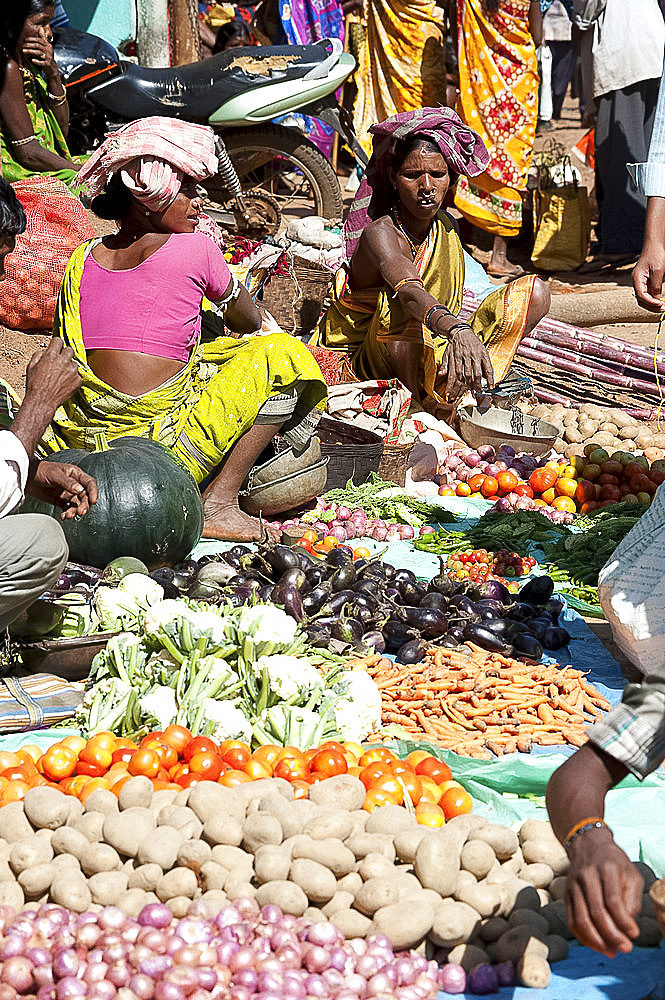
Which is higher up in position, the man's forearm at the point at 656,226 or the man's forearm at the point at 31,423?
the man's forearm at the point at 656,226

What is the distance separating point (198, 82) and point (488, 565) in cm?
490

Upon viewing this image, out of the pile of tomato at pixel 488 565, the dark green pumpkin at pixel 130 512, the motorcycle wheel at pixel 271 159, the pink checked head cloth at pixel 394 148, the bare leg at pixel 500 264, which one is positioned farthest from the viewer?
the bare leg at pixel 500 264

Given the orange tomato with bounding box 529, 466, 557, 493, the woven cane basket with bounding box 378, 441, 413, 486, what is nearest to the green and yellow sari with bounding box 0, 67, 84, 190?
the woven cane basket with bounding box 378, 441, 413, 486

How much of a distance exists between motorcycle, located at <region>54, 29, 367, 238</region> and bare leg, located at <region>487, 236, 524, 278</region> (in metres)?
1.48

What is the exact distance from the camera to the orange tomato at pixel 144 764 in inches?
97.0

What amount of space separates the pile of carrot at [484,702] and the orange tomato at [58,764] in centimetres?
85

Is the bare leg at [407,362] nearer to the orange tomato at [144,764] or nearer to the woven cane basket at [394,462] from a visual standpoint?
the woven cane basket at [394,462]

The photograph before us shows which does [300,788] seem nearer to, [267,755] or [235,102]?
[267,755]

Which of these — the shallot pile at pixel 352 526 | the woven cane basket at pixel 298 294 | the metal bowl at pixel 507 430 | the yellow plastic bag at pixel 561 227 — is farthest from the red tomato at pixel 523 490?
the yellow plastic bag at pixel 561 227

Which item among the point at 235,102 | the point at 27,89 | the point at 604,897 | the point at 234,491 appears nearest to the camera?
the point at 604,897

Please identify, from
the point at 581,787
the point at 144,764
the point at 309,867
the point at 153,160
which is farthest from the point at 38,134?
the point at 581,787

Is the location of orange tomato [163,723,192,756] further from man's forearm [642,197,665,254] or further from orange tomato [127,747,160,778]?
man's forearm [642,197,665,254]

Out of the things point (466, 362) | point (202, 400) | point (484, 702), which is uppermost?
point (466, 362)

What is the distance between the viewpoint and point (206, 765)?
8.09 ft
